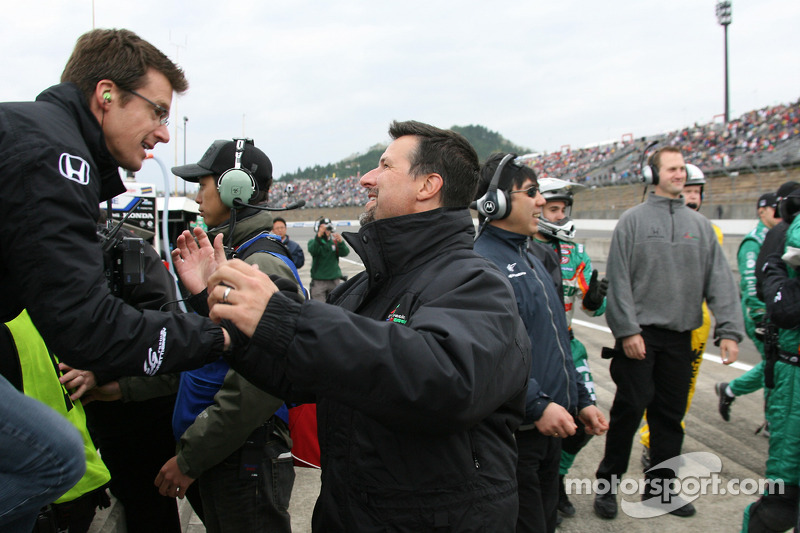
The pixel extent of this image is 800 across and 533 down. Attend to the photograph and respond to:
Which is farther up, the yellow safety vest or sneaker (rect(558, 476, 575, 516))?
the yellow safety vest

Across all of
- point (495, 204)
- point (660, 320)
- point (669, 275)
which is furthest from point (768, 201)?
point (495, 204)

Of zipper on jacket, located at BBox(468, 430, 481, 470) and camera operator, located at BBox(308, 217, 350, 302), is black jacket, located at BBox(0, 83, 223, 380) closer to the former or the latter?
zipper on jacket, located at BBox(468, 430, 481, 470)

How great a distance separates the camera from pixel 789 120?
117 ft

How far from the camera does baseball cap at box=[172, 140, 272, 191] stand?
289 cm

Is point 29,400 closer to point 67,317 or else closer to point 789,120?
point 67,317

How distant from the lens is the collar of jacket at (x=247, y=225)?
2.77 m

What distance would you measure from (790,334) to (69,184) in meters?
3.52

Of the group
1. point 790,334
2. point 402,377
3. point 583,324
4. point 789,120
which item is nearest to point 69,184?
point 402,377

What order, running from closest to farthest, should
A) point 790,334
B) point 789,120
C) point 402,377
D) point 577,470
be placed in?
point 402,377 < point 790,334 < point 577,470 < point 789,120

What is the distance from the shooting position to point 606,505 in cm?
393

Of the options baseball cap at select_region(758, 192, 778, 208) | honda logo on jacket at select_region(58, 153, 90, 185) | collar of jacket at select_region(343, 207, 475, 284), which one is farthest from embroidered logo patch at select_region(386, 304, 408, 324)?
baseball cap at select_region(758, 192, 778, 208)

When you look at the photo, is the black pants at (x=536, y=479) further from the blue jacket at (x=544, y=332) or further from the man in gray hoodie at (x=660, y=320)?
the man in gray hoodie at (x=660, y=320)

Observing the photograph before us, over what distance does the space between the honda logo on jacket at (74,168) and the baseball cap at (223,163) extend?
146 cm

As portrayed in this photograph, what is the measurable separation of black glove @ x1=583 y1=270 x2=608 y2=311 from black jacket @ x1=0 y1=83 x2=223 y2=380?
3.47 meters
